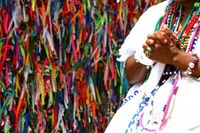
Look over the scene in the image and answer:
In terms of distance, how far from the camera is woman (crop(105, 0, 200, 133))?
1232 mm

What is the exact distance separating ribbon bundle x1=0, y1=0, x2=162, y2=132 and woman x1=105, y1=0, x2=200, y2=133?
0.70 meters

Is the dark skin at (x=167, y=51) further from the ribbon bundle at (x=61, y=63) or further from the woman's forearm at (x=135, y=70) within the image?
the ribbon bundle at (x=61, y=63)

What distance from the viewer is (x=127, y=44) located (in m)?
1.45

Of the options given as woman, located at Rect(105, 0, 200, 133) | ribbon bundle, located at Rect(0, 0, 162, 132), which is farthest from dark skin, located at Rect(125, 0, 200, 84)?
ribbon bundle, located at Rect(0, 0, 162, 132)

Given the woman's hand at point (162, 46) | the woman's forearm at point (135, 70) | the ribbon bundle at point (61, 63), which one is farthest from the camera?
the ribbon bundle at point (61, 63)

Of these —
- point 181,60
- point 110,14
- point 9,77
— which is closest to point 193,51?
point 181,60

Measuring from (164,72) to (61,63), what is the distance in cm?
88

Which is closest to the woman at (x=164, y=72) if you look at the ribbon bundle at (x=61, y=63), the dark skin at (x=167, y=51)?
the dark skin at (x=167, y=51)

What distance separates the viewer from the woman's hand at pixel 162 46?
4.03ft

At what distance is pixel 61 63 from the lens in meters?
2.12

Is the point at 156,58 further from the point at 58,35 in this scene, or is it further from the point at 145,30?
the point at 58,35

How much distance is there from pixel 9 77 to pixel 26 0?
389 mm

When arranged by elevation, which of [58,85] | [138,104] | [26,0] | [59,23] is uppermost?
[26,0]

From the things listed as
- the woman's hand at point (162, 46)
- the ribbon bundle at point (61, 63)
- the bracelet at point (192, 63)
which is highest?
the woman's hand at point (162, 46)
